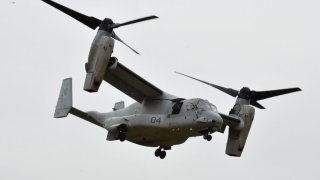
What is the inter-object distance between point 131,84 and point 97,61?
232 inches

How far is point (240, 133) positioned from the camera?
56500 millimetres

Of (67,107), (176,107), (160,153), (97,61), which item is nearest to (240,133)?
(160,153)

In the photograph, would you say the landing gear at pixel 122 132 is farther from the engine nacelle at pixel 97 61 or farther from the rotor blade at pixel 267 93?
the rotor blade at pixel 267 93

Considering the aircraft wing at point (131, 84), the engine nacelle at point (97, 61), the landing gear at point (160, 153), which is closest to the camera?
the engine nacelle at point (97, 61)

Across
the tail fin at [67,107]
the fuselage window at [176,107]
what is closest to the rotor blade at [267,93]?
the fuselage window at [176,107]

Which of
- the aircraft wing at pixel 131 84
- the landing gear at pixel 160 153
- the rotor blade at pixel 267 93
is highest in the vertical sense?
the rotor blade at pixel 267 93

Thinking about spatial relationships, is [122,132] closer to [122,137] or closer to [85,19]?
[122,137]

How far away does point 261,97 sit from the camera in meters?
57.4

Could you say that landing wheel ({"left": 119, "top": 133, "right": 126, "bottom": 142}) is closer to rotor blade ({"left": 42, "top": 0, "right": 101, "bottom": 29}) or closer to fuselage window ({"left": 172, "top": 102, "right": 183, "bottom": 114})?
fuselage window ({"left": 172, "top": 102, "right": 183, "bottom": 114})

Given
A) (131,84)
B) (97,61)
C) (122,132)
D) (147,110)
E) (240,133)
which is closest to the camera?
(97,61)

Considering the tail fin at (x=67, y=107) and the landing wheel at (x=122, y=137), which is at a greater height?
the tail fin at (x=67, y=107)

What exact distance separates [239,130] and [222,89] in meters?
3.33

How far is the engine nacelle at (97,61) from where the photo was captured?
47959mm

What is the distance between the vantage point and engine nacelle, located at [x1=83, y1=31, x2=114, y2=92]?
4796cm
